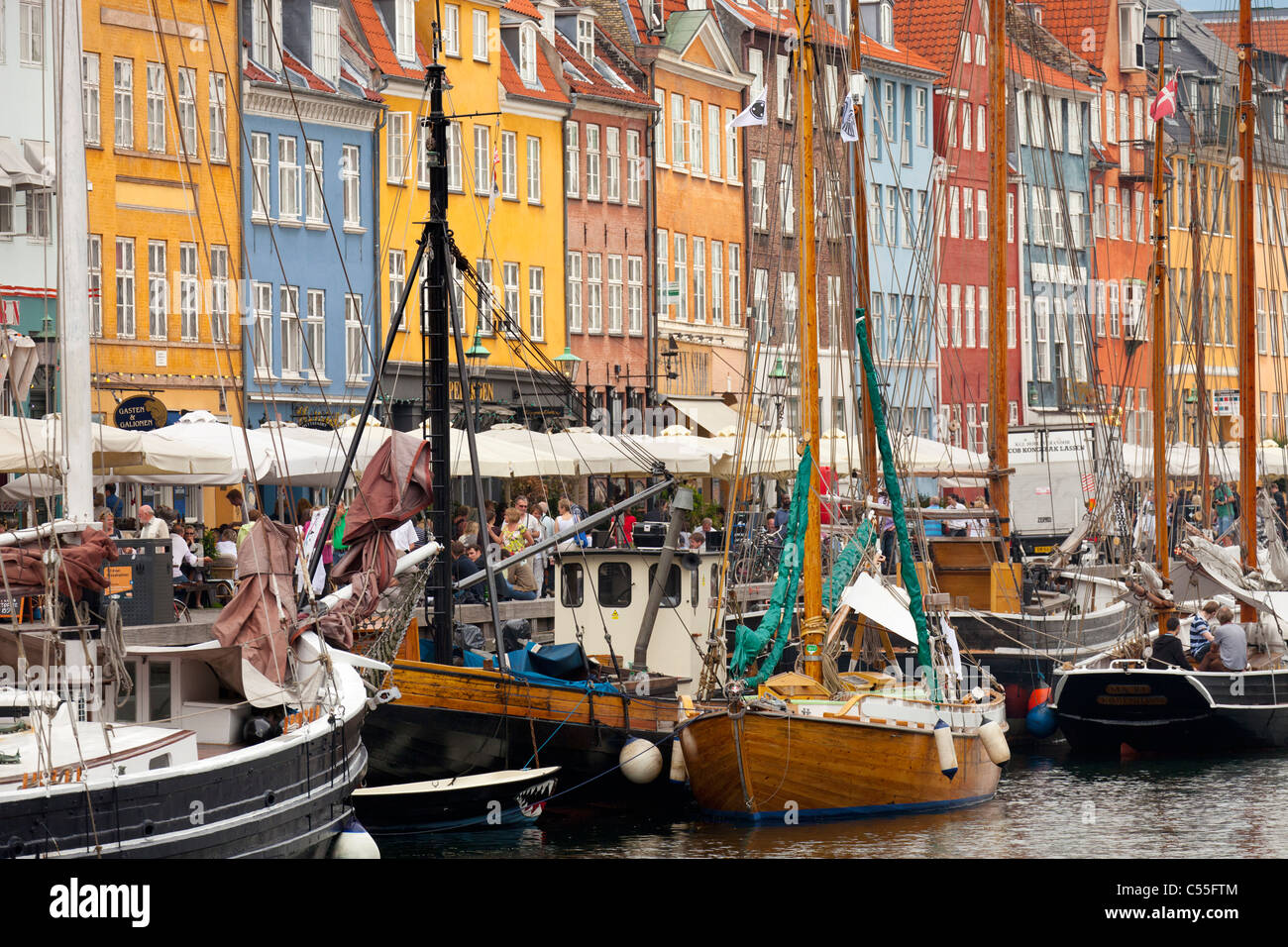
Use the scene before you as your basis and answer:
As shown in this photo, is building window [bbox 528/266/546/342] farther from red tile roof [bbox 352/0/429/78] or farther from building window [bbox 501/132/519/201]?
red tile roof [bbox 352/0/429/78]

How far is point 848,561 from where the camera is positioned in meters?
25.6

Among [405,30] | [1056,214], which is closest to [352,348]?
[405,30]

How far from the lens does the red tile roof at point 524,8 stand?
56562 mm

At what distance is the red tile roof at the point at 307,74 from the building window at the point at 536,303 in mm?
8985

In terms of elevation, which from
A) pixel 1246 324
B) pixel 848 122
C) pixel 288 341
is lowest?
pixel 1246 324

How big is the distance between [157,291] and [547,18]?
17.1 meters

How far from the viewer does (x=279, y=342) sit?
47.9 m

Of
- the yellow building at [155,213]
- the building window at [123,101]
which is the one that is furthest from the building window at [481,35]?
the building window at [123,101]

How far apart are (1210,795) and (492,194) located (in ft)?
106

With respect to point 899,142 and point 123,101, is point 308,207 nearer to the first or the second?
point 123,101

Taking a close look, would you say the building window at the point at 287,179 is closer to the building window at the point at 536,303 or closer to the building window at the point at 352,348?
the building window at the point at 352,348
